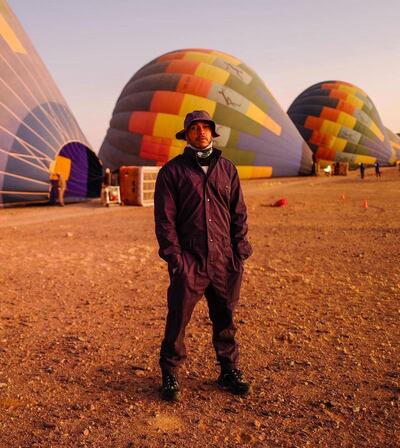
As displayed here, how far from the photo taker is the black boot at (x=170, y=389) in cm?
Answer: 290

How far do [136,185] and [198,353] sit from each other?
11915mm

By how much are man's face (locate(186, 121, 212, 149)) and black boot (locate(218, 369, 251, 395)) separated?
1.54 m

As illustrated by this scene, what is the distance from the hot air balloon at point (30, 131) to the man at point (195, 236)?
1160cm

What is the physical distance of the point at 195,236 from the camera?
289cm

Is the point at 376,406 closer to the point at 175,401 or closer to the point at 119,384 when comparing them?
the point at 175,401

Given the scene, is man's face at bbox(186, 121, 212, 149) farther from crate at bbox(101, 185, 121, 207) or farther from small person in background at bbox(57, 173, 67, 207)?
small person in background at bbox(57, 173, 67, 207)

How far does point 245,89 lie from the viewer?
76.2 ft

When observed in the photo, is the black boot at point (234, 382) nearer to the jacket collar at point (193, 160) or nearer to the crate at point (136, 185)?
the jacket collar at point (193, 160)

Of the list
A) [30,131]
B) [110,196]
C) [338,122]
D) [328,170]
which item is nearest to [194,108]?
[110,196]

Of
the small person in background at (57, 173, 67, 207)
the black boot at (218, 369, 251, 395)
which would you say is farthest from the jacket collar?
the small person in background at (57, 173, 67, 207)

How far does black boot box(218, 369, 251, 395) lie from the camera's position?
2.98m

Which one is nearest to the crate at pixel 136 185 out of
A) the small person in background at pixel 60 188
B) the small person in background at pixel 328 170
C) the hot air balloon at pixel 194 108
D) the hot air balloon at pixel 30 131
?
the hot air balloon at pixel 30 131

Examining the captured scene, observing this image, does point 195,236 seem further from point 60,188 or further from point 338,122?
point 338,122

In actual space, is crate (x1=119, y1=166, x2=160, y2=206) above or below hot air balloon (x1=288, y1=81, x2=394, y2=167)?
below
